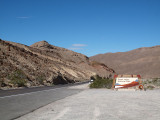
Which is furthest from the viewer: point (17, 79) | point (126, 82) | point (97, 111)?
point (17, 79)

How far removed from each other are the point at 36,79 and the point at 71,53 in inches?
3019

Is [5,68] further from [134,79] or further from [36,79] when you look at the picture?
[134,79]

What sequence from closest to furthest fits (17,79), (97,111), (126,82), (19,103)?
(97,111)
(19,103)
(126,82)
(17,79)

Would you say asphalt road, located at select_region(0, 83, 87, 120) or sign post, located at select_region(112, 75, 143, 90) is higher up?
sign post, located at select_region(112, 75, 143, 90)

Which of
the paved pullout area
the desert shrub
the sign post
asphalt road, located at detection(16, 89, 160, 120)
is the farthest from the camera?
the desert shrub

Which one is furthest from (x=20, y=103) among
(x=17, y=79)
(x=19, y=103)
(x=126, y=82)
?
(x=17, y=79)

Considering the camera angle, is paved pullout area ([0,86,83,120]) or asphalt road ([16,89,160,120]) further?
paved pullout area ([0,86,83,120])

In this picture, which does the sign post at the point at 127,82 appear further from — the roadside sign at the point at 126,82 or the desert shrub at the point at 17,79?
the desert shrub at the point at 17,79

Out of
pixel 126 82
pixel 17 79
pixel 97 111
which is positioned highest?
pixel 17 79

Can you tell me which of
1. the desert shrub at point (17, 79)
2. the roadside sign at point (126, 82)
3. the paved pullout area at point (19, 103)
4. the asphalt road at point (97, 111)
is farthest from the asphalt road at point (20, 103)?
the desert shrub at point (17, 79)

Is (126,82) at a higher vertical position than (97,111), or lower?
higher

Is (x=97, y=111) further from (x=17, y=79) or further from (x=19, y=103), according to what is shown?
(x=17, y=79)

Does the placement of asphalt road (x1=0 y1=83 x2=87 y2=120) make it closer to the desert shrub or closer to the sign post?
the sign post

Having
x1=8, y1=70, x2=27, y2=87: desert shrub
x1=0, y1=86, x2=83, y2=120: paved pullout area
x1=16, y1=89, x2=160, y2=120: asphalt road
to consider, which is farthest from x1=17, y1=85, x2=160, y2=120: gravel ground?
x1=8, y1=70, x2=27, y2=87: desert shrub
